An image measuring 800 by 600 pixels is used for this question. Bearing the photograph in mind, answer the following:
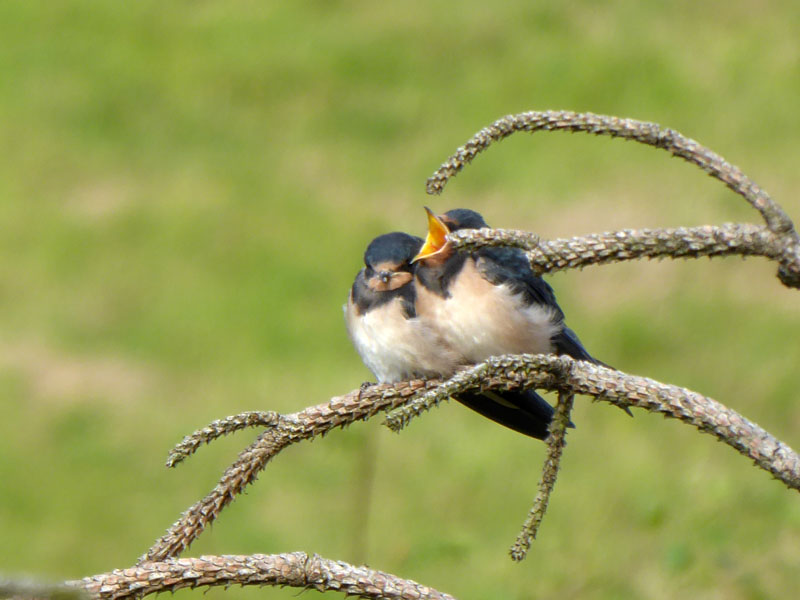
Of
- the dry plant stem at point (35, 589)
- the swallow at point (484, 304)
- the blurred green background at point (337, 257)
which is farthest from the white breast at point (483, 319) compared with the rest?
the dry plant stem at point (35, 589)

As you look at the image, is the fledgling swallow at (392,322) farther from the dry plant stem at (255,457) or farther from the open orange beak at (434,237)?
the dry plant stem at (255,457)

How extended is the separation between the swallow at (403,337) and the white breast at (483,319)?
0.04 m

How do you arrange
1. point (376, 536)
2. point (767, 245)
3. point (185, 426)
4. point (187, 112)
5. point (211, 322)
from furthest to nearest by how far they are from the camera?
1. point (187, 112)
2. point (211, 322)
3. point (185, 426)
4. point (376, 536)
5. point (767, 245)

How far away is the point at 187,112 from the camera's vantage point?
9.91 m

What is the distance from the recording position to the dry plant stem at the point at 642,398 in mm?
1697

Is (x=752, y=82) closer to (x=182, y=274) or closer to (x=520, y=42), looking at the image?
(x=520, y=42)

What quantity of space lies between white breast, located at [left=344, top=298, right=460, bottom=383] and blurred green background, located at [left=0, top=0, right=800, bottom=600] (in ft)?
4.28

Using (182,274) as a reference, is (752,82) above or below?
above

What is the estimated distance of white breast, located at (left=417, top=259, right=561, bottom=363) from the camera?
319 cm

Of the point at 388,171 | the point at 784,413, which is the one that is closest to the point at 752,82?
the point at 388,171

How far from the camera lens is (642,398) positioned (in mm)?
1795

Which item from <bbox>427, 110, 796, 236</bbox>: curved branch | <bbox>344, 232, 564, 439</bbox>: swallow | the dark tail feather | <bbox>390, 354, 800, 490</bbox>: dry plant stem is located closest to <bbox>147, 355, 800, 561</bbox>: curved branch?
<bbox>390, 354, 800, 490</bbox>: dry plant stem

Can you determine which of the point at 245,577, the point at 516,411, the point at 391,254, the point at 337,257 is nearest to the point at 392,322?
the point at 391,254

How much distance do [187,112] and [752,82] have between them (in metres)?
4.30
